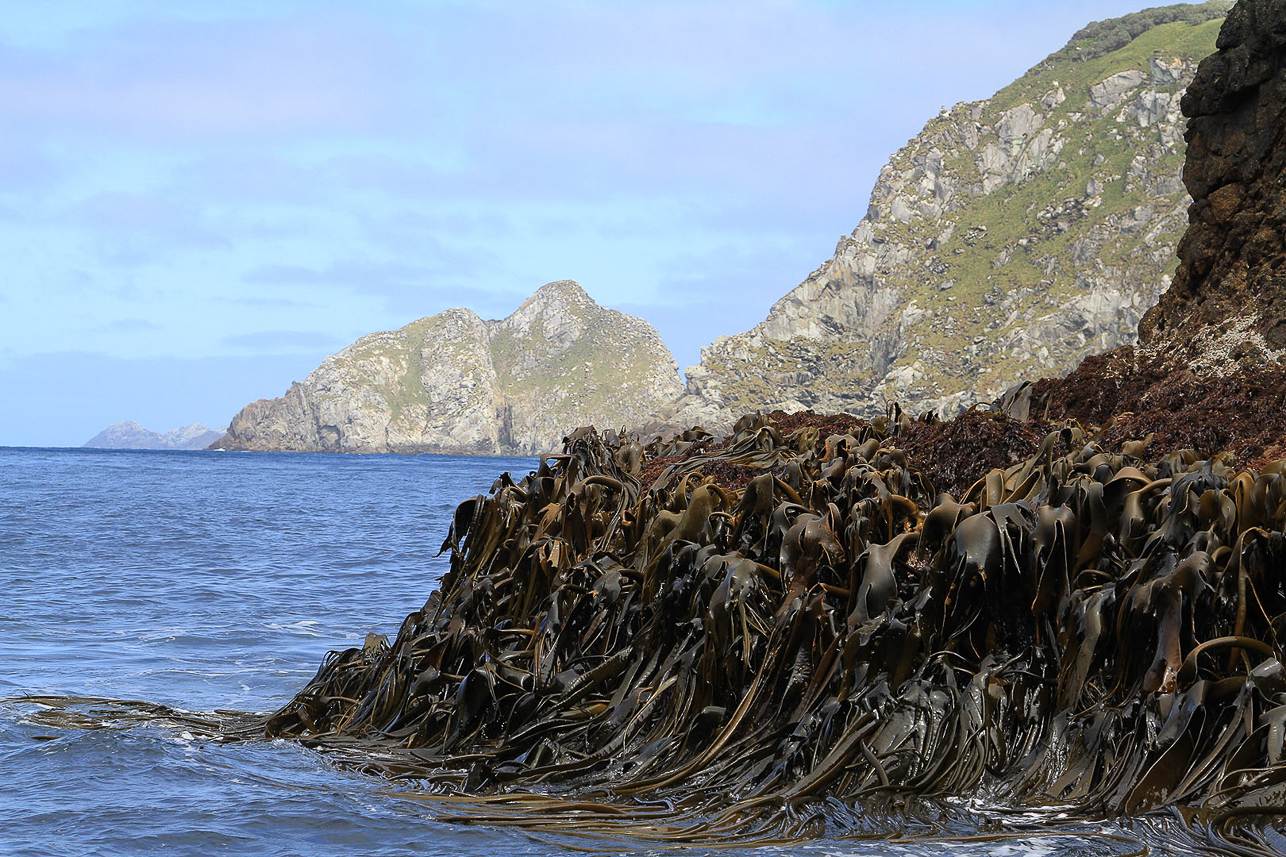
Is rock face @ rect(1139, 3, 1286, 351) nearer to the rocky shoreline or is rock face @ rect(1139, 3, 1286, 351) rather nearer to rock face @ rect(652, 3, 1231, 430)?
the rocky shoreline

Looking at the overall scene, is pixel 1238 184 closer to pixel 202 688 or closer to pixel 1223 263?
pixel 1223 263

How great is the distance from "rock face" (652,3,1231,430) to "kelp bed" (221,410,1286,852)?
251ft

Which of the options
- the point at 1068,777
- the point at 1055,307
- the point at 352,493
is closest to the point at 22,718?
the point at 1068,777

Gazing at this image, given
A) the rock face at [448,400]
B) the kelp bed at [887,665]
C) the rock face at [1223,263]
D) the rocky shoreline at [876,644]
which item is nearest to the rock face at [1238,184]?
the rock face at [1223,263]

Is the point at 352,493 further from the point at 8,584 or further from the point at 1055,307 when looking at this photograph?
the point at 1055,307

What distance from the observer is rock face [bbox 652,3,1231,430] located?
8812 centimetres

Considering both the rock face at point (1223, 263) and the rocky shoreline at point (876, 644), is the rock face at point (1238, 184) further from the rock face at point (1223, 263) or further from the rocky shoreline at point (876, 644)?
the rocky shoreline at point (876, 644)

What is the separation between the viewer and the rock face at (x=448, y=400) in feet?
561

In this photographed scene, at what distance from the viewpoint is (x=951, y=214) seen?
4247 inches

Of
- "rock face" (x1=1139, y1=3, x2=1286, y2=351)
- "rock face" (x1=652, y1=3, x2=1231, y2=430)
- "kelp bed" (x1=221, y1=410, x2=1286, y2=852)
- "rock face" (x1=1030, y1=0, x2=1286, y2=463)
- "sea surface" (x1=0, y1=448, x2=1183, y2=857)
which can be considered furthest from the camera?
"rock face" (x1=652, y1=3, x2=1231, y2=430)

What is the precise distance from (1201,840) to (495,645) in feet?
9.53

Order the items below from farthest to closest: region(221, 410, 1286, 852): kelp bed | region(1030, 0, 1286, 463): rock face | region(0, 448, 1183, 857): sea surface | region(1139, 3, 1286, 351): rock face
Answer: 1. region(1139, 3, 1286, 351): rock face
2. region(1030, 0, 1286, 463): rock face
3. region(0, 448, 1183, 857): sea surface
4. region(221, 410, 1286, 852): kelp bed

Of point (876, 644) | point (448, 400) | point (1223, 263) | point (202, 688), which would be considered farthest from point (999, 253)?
point (448, 400)

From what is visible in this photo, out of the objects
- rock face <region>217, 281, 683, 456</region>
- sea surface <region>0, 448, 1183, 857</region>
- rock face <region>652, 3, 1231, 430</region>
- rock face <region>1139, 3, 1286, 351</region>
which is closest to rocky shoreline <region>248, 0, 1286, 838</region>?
sea surface <region>0, 448, 1183, 857</region>
